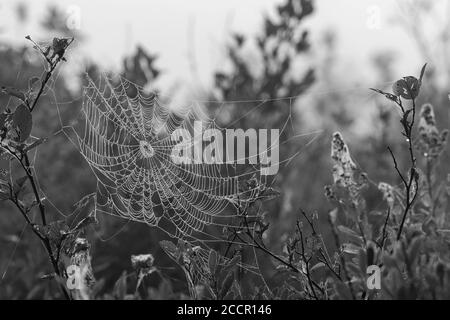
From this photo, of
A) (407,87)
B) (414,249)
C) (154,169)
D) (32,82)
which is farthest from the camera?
(154,169)

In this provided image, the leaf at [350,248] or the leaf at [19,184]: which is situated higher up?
the leaf at [19,184]

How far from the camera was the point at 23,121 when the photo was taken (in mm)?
2148

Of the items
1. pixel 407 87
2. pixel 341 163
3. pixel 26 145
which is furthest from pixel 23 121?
pixel 407 87

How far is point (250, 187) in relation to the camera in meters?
2.46

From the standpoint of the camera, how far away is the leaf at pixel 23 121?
7.00 ft

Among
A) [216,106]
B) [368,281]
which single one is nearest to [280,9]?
[216,106]

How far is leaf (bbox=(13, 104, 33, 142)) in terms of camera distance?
213 centimetres

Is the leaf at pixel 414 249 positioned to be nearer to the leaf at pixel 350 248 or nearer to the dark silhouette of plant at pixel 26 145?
the leaf at pixel 350 248

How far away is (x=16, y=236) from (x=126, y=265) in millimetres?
855

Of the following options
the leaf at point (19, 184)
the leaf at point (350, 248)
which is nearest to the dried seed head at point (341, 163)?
the leaf at point (350, 248)

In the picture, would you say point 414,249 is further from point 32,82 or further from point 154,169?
point 154,169

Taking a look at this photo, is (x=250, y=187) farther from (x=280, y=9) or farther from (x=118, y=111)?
(x=280, y=9)
